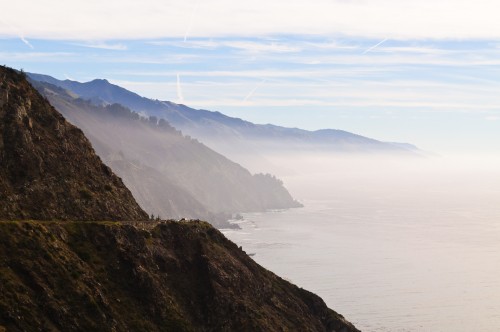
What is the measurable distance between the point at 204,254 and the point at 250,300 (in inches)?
365

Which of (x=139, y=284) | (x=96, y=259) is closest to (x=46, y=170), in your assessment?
(x=96, y=259)

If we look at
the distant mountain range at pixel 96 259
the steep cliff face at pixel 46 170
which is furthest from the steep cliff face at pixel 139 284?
the steep cliff face at pixel 46 170

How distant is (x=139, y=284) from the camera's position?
86.2 metres

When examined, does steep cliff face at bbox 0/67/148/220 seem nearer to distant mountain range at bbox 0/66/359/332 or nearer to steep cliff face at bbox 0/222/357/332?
distant mountain range at bbox 0/66/359/332

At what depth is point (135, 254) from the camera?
89.3m

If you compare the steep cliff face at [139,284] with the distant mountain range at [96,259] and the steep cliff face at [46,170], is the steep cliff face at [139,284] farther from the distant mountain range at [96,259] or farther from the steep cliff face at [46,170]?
the steep cliff face at [46,170]

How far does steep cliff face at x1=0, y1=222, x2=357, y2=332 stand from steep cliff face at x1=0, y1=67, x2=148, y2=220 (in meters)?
7.09

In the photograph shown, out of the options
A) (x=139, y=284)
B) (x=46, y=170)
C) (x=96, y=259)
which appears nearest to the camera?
(x=96, y=259)

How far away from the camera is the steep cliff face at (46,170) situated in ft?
306

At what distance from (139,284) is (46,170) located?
82.3 feet

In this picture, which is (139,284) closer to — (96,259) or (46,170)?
(96,259)

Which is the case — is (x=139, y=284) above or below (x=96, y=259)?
below

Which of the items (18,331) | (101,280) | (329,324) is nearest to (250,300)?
(329,324)

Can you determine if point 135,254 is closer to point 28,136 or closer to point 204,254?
point 204,254
